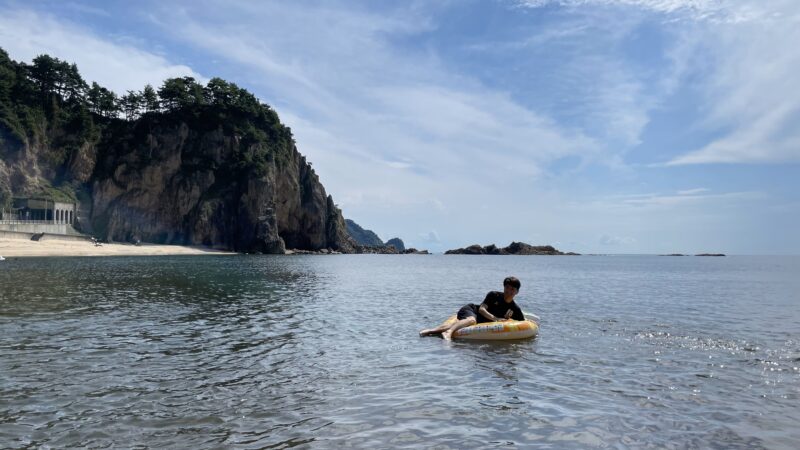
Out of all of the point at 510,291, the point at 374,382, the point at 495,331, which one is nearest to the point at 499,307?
the point at 510,291

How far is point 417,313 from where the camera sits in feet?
79.2

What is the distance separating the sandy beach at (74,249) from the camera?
7045cm

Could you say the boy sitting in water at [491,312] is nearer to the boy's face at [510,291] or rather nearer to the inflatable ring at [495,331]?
the boy's face at [510,291]

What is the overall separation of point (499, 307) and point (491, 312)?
360 millimetres

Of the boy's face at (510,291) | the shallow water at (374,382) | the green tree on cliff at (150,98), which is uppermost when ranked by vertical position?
the green tree on cliff at (150,98)

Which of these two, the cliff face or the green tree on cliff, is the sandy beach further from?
the green tree on cliff

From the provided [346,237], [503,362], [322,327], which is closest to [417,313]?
[322,327]

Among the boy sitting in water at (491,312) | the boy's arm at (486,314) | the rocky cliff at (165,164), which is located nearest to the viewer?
the boy sitting in water at (491,312)

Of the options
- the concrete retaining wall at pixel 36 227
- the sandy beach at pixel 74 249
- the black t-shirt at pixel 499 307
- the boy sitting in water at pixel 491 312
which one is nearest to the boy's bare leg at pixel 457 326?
the boy sitting in water at pixel 491 312

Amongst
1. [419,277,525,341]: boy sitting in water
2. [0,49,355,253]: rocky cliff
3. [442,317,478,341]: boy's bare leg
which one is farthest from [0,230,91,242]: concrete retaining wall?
[442,317,478,341]: boy's bare leg

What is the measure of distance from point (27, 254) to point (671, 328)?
83.2m

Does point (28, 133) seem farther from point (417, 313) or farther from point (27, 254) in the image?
point (417, 313)

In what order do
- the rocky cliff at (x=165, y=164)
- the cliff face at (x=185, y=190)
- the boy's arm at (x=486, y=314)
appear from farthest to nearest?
the cliff face at (x=185, y=190) < the rocky cliff at (x=165, y=164) < the boy's arm at (x=486, y=314)

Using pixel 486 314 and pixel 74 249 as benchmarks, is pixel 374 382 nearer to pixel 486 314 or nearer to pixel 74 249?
pixel 486 314
